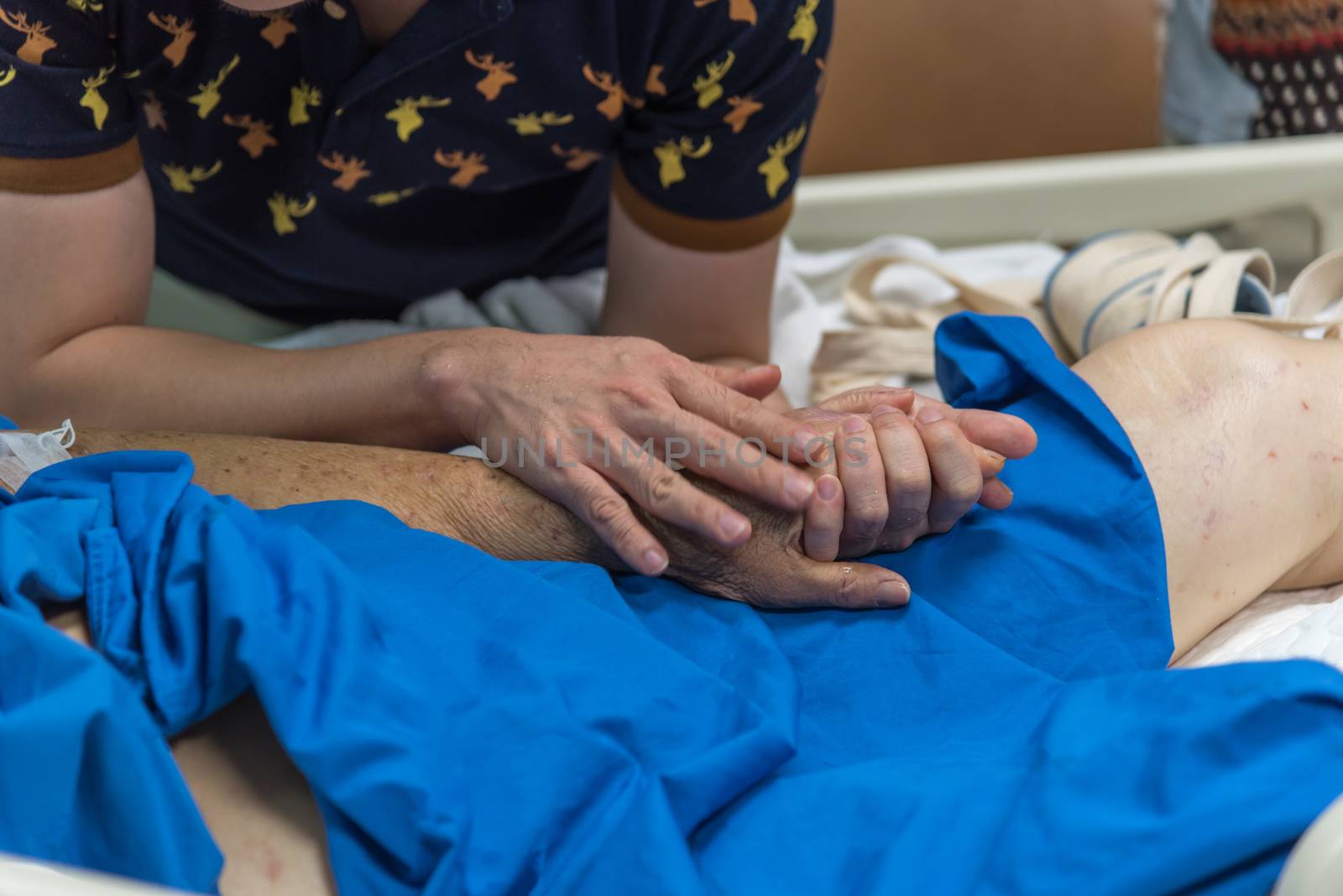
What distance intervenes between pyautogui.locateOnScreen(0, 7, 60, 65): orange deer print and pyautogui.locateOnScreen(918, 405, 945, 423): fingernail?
734mm

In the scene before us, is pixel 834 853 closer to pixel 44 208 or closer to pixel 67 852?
pixel 67 852

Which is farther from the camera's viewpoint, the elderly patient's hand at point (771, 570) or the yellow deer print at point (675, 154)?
the yellow deer print at point (675, 154)

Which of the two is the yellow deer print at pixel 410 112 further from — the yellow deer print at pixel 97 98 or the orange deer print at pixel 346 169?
the yellow deer print at pixel 97 98

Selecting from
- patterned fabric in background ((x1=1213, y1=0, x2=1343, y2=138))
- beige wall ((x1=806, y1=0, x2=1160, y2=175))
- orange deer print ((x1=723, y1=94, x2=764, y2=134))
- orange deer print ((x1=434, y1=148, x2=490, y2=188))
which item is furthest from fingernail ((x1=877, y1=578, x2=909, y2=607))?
beige wall ((x1=806, y1=0, x2=1160, y2=175))

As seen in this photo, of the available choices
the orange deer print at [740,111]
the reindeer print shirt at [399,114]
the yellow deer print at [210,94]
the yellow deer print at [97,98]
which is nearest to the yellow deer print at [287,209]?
the reindeer print shirt at [399,114]

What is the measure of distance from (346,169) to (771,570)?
0.61m

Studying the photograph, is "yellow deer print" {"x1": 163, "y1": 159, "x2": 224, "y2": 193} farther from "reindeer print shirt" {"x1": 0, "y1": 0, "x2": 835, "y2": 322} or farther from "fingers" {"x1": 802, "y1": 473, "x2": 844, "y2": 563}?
"fingers" {"x1": 802, "y1": 473, "x2": 844, "y2": 563}

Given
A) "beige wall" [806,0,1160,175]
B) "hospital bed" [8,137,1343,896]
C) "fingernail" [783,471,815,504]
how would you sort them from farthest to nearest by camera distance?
"beige wall" [806,0,1160,175] → "hospital bed" [8,137,1343,896] → "fingernail" [783,471,815,504]

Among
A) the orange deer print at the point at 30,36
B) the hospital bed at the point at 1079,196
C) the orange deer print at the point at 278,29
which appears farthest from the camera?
the hospital bed at the point at 1079,196

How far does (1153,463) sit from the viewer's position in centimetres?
86

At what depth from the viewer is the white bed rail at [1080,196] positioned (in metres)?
1.51

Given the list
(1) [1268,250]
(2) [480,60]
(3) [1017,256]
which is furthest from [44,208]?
(1) [1268,250]

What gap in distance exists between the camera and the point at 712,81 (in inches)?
42.6

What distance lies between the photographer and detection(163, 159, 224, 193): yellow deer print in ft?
3.73
